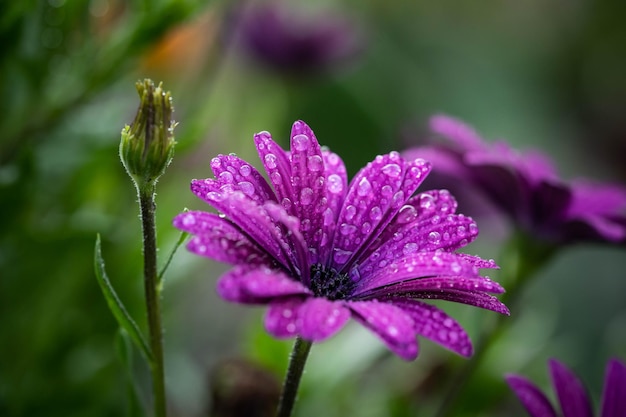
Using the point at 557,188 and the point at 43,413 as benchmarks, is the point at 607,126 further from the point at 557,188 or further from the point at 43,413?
the point at 43,413

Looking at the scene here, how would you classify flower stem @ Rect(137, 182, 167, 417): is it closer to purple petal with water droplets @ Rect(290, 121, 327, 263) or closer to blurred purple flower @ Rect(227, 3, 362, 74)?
purple petal with water droplets @ Rect(290, 121, 327, 263)

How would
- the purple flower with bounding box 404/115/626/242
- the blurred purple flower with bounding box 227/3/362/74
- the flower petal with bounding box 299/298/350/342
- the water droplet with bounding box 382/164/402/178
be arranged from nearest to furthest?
1. the flower petal with bounding box 299/298/350/342
2. the water droplet with bounding box 382/164/402/178
3. the purple flower with bounding box 404/115/626/242
4. the blurred purple flower with bounding box 227/3/362/74

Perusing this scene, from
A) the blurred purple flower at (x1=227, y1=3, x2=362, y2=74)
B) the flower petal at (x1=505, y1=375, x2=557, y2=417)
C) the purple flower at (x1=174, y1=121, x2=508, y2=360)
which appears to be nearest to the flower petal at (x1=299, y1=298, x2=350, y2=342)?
the purple flower at (x1=174, y1=121, x2=508, y2=360)

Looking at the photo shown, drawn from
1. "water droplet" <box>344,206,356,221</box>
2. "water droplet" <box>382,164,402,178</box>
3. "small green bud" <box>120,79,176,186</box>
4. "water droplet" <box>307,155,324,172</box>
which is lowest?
"water droplet" <box>344,206,356,221</box>

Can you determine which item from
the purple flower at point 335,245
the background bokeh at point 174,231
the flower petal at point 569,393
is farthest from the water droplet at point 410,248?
the background bokeh at point 174,231

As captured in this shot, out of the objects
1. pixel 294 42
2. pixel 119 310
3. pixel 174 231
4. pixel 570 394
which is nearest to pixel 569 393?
pixel 570 394

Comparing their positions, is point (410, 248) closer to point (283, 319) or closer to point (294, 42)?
point (283, 319)
